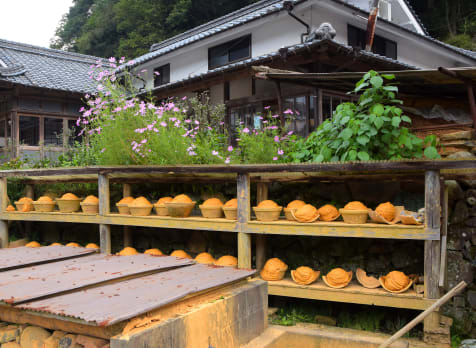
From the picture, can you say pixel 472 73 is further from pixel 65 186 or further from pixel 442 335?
pixel 65 186

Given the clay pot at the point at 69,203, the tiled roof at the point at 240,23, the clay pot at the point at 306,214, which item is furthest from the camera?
the tiled roof at the point at 240,23

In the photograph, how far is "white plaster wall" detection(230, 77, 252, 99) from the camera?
10492 mm

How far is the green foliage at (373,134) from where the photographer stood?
4258 mm

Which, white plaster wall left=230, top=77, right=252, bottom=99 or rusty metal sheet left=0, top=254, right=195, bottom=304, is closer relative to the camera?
rusty metal sheet left=0, top=254, right=195, bottom=304

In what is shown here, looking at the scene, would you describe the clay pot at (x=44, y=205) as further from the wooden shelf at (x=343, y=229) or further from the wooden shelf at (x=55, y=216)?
the wooden shelf at (x=343, y=229)

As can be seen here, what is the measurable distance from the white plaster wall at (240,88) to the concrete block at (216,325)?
8.06 metres

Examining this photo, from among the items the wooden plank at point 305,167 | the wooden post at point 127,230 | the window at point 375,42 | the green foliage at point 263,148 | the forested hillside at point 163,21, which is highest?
the forested hillside at point 163,21

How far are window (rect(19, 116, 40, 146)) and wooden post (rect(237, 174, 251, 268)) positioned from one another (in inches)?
440

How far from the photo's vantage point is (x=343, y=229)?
4199mm

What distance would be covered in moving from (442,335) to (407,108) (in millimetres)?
3513

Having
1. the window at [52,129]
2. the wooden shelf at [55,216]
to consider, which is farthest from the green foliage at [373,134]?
the window at [52,129]

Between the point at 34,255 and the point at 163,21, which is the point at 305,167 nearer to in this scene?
the point at 34,255

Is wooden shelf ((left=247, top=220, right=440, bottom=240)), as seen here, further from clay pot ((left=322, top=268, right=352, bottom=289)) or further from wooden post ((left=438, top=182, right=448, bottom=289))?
clay pot ((left=322, top=268, right=352, bottom=289))

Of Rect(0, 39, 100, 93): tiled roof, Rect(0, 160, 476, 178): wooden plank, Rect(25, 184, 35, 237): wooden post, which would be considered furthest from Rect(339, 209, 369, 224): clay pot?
Rect(0, 39, 100, 93): tiled roof
